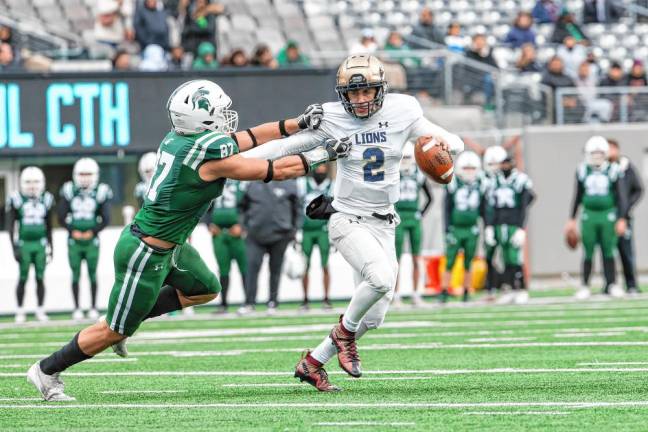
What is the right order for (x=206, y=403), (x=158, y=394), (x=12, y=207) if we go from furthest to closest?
(x=12, y=207) < (x=158, y=394) < (x=206, y=403)

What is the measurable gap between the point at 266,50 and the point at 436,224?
3.27 meters

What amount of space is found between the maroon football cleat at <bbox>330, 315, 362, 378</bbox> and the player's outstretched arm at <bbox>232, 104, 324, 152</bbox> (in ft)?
3.35

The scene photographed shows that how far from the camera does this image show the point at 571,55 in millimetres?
21031

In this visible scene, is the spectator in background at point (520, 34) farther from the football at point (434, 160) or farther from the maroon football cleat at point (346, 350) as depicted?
the maroon football cleat at point (346, 350)

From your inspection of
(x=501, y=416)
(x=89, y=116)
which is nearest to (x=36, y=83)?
(x=89, y=116)

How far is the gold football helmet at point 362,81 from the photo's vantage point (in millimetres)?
7582

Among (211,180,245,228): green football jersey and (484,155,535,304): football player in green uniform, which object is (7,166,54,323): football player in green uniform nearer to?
(211,180,245,228): green football jersey

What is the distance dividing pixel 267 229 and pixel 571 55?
25.8ft

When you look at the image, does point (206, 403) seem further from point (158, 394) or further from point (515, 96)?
point (515, 96)

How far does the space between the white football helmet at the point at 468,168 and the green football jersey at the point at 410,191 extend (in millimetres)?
709

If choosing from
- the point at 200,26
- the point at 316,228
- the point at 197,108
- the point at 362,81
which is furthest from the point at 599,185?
the point at 197,108

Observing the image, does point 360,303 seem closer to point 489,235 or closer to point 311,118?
point 311,118

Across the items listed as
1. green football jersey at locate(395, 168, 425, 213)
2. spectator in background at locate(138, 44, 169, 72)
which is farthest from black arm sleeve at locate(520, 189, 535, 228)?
spectator in background at locate(138, 44, 169, 72)

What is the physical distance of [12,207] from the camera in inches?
586
